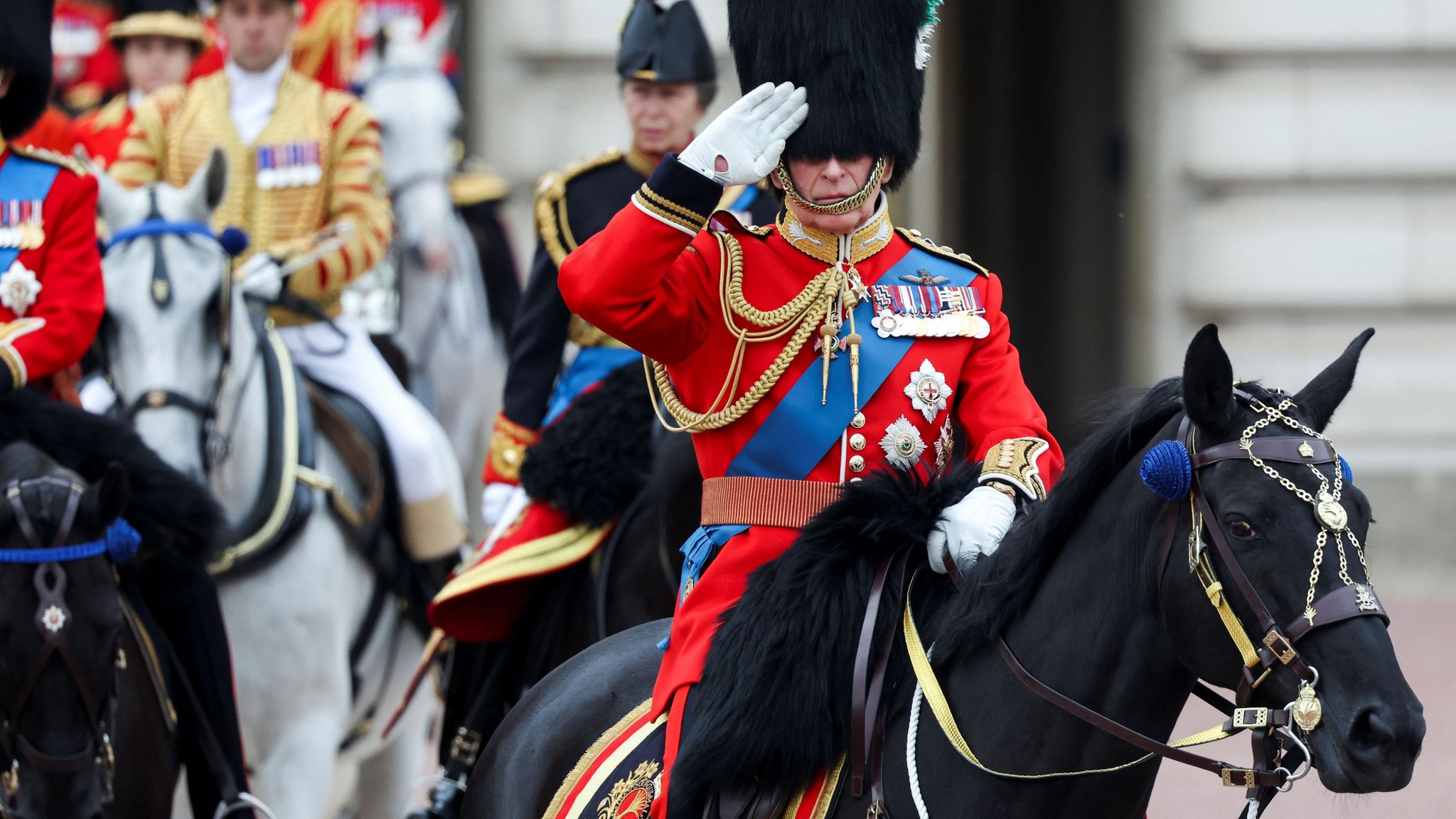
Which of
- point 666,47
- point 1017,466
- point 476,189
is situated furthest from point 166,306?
point 476,189

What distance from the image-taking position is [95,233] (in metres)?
4.85

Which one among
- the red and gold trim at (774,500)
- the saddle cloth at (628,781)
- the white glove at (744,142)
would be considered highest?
the white glove at (744,142)

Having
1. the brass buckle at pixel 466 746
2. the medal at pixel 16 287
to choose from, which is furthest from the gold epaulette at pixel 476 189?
the medal at pixel 16 287

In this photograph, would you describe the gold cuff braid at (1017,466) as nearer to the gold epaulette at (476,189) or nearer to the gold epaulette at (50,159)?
the gold epaulette at (50,159)

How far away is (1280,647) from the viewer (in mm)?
2359

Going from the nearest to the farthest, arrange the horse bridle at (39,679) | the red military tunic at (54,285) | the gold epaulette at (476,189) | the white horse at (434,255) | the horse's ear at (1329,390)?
the horse's ear at (1329,390) < the horse bridle at (39,679) < the red military tunic at (54,285) < the white horse at (434,255) < the gold epaulette at (476,189)

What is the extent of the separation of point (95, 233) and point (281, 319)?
Answer: 125 cm

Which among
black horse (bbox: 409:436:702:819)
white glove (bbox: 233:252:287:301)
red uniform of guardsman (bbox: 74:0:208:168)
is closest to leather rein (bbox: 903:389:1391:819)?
black horse (bbox: 409:436:702:819)

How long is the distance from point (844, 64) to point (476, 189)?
6365 mm

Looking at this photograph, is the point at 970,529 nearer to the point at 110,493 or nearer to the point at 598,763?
the point at 598,763

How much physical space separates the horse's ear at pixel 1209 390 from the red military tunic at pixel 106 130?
20.5 feet

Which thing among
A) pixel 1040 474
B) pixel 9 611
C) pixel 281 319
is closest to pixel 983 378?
pixel 1040 474

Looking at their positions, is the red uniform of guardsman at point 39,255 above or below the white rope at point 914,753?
above

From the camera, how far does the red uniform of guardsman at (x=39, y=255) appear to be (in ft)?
14.9
